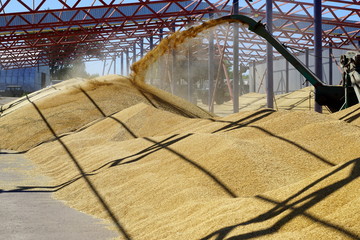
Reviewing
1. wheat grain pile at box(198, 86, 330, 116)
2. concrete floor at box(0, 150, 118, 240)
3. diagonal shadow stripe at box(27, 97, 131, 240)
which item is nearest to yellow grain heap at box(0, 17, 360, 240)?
diagonal shadow stripe at box(27, 97, 131, 240)

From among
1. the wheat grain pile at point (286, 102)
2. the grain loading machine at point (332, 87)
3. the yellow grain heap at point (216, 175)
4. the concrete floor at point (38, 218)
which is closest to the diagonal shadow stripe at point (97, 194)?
the yellow grain heap at point (216, 175)

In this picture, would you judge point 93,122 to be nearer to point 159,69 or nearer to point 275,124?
point 275,124

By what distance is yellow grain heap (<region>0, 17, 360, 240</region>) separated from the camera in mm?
5312

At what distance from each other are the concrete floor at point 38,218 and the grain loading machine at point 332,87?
691 cm

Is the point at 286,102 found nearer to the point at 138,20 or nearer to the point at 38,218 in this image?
the point at 138,20

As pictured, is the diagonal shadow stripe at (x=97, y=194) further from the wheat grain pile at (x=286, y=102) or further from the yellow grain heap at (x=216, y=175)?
the wheat grain pile at (x=286, y=102)

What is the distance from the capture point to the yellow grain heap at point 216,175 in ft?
17.4

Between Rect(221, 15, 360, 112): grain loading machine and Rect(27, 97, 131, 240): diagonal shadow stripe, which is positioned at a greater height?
Rect(221, 15, 360, 112): grain loading machine

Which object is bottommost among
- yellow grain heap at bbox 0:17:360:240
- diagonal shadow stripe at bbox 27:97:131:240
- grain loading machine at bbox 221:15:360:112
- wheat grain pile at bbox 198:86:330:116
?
wheat grain pile at bbox 198:86:330:116

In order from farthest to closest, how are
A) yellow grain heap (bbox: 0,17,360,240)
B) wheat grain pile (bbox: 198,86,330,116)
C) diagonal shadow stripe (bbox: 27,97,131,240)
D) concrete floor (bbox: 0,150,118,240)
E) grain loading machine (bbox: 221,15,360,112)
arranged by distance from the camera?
wheat grain pile (bbox: 198,86,330,116), grain loading machine (bbox: 221,15,360,112), diagonal shadow stripe (bbox: 27,97,131,240), concrete floor (bbox: 0,150,118,240), yellow grain heap (bbox: 0,17,360,240)

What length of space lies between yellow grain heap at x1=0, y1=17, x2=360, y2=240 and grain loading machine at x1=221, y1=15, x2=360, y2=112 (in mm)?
1833

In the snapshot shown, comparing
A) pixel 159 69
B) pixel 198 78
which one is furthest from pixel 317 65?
pixel 198 78

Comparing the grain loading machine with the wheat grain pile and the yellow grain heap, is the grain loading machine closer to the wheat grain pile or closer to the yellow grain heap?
the yellow grain heap

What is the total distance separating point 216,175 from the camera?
7738 millimetres
